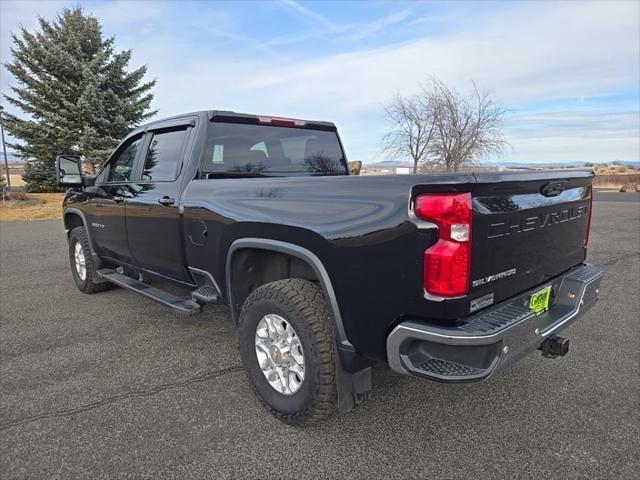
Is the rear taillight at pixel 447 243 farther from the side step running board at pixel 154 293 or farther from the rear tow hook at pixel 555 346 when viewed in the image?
the side step running board at pixel 154 293

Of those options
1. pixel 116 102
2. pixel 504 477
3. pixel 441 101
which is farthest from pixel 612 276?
pixel 116 102

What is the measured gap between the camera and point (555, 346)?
98.4 inches

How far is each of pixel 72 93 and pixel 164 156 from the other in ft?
69.3

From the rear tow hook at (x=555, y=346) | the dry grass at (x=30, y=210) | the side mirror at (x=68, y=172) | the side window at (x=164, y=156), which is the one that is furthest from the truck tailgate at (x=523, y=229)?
the dry grass at (x=30, y=210)

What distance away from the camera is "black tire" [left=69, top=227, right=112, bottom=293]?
5.16m

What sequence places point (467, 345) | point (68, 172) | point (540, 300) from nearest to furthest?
point (467, 345), point (540, 300), point (68, 172)

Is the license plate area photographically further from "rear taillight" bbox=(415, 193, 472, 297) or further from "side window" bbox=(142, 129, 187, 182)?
"side window" bbox=(142, 129, 187, 182)

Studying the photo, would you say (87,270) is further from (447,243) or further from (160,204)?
(447,243)

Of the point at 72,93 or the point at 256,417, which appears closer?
the point at 256,417

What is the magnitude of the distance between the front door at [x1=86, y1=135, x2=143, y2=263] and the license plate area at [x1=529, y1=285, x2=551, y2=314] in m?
3.43

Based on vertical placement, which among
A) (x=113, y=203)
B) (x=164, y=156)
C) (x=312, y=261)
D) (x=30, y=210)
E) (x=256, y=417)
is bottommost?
(x=30, y=210)

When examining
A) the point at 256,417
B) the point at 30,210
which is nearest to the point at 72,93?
the point at 30,210

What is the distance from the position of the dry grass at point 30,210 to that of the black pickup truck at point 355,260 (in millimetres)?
13872

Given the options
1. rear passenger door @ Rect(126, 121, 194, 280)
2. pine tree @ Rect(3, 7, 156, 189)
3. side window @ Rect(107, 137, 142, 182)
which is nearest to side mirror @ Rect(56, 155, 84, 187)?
side window @ Rect(107, 137, 142, 182)
